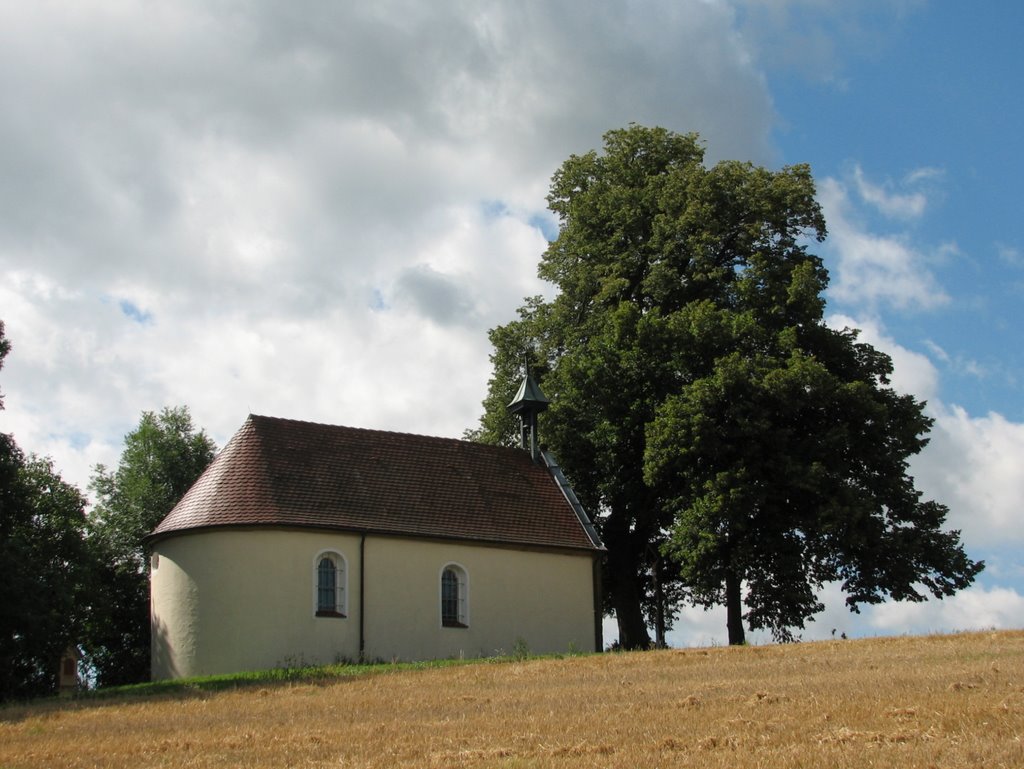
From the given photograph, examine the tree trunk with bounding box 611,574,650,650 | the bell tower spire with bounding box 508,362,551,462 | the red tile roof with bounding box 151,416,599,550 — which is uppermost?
the bell tower spire with bounding box 508,362,551,462

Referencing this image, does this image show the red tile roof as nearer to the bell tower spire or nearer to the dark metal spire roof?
the bell tower spire

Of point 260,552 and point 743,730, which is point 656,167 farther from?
point 743,730

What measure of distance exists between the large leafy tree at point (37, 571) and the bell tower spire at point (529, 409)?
1416 cm

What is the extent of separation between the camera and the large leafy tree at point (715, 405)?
116ft

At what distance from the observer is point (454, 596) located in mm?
33812

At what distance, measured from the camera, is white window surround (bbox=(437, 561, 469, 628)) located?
33406 mm

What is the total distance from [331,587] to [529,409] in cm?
1024

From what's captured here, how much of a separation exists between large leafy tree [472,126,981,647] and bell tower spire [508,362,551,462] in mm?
545

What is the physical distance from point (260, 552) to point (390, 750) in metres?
16.2

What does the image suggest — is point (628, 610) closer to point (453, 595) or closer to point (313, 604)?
point (453, 595)

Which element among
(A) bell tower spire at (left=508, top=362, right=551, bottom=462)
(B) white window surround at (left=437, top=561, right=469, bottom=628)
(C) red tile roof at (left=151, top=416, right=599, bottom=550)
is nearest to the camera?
(C) red tile roof at (left=151, top=416, right=599, bottom=550)

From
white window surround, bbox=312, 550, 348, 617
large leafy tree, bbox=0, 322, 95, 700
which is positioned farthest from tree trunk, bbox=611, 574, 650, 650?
large leafy tree, bbox=0, 322, 95, 700

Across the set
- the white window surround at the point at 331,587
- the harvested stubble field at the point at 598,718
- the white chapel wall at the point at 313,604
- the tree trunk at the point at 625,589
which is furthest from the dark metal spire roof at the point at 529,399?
the harvested stubble field at the point at 598,718

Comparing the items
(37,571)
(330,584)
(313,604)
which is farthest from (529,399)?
(37,571)
